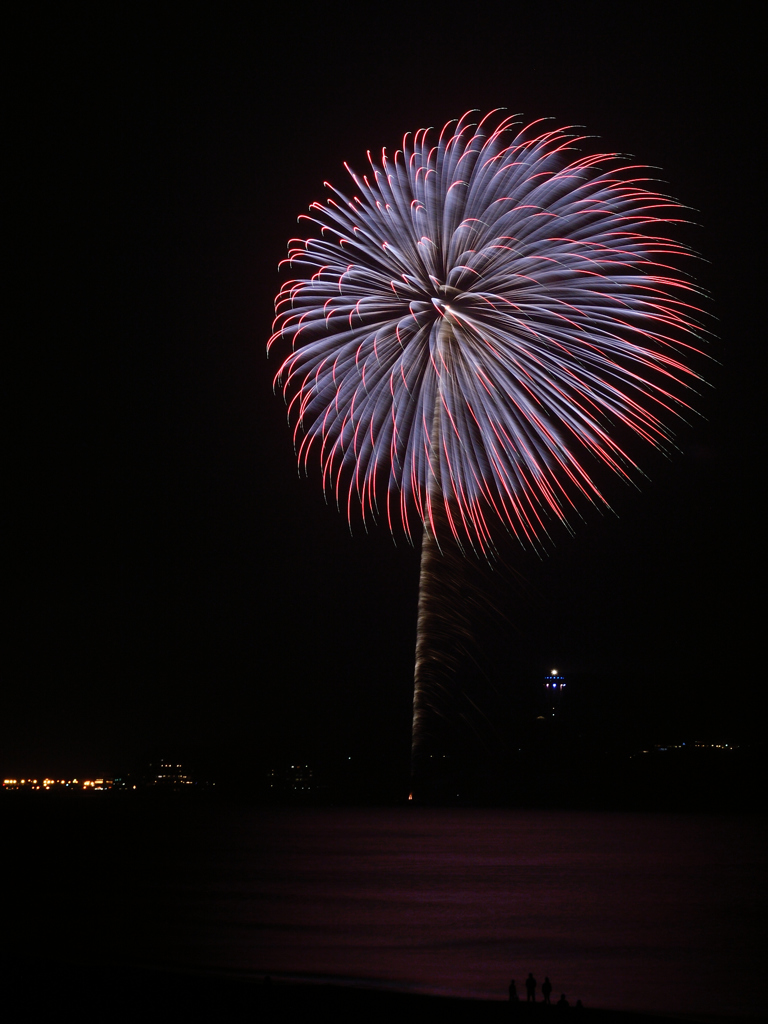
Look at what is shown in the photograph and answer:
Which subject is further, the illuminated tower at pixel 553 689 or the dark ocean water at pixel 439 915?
the illuminated tower at pixel 553 689

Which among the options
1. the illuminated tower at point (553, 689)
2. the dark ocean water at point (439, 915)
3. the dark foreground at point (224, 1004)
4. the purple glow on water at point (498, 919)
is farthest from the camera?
the illuminated tower at point (553, 689)

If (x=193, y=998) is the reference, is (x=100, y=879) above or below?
below

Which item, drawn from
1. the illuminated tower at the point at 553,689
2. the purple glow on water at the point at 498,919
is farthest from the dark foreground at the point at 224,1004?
the illuminated tower at the point at 553,689

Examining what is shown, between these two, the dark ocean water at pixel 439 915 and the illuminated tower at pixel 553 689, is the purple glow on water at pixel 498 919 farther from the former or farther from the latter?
the illuminated tower at pixel 553 689

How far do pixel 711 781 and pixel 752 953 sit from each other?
6118 inches

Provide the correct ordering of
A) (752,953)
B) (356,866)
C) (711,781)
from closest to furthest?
1. (752,953)
2. (356,866)
3. (711,781)

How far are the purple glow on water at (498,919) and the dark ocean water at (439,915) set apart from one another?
95 mm

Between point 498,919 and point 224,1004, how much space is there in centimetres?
1981

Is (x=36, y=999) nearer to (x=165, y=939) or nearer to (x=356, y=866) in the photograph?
(x=165, y=939)

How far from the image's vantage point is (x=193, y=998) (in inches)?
656

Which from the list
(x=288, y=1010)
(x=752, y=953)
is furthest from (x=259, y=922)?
(x=288, y=1010)

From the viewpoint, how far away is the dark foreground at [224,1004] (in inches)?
607

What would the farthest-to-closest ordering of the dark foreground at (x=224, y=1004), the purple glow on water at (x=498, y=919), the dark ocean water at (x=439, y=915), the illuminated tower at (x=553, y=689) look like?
the illuminated tower at (x=553, y=689)
the dark ocean water at (x=439, y=915)
the purple glow on water at (x=498, y=919)
the dark foreground at (x=224, y=1004)

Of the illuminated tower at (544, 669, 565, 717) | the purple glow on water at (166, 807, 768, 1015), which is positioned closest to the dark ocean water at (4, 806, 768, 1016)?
the purple glow on water at (166, 807, 768, 1015)
